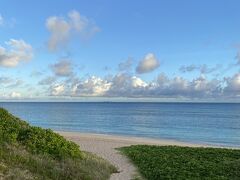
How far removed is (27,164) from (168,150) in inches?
571

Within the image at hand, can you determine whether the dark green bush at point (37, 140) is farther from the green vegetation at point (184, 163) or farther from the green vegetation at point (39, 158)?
the green vegetation at point (184, 163)

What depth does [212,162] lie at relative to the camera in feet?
75.0

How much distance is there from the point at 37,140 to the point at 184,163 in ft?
27.2

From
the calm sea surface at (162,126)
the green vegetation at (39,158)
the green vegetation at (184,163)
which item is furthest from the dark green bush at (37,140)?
the calm sea surface at (162,126)

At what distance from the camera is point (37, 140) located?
64.1 feet

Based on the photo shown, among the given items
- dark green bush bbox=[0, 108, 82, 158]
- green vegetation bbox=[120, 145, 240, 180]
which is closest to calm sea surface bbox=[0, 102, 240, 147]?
green vegetation bbox=[120, 145, 240, 180]

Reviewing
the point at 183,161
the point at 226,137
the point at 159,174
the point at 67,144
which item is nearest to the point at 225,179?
the point at 159,174

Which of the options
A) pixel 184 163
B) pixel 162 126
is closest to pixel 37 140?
pixel 184 163

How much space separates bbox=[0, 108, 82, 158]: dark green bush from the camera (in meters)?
18.6

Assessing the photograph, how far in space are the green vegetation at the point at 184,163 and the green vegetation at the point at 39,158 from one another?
2497 mm

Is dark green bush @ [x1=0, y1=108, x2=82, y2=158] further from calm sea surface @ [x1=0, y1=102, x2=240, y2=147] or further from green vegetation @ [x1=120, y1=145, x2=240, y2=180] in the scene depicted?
calm sea surface @ [x1=0, y1=102, x2=240, y2=147]

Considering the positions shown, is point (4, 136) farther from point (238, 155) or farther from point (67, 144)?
point (238, 155)

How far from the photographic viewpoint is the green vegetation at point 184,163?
19.3 meters

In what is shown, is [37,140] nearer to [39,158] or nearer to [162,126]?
[39,158]
